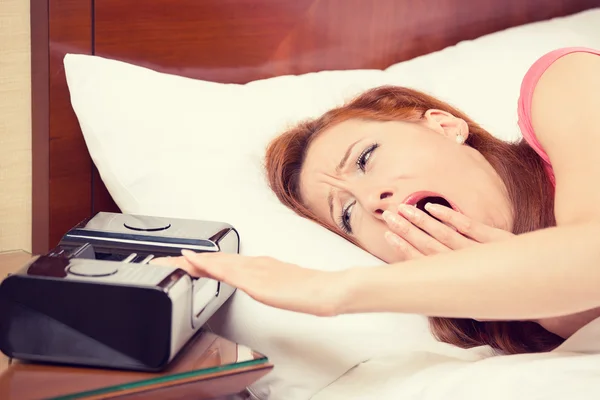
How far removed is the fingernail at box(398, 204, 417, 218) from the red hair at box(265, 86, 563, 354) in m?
0.16

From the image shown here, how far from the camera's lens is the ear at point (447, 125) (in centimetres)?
140

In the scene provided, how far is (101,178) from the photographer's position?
154cm

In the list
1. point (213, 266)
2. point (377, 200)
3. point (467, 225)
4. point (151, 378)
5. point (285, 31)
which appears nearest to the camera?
point (151, 378)

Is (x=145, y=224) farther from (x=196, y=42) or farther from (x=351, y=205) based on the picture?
(x=196, y=42)

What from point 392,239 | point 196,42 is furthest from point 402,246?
point 196,42

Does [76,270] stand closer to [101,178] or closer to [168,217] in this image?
[168,217]

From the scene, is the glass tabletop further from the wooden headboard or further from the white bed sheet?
the wooden headboard

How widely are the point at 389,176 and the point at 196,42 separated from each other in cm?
61

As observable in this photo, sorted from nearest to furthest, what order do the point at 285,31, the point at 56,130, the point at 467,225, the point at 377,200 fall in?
the point at 467,225, the point at 377,200, the point at 56,130, the point at 285,31

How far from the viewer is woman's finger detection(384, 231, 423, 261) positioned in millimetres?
1182

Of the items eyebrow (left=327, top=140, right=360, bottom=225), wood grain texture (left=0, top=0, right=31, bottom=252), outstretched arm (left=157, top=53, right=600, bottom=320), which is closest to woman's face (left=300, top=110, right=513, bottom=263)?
A: eyebrow (left=327, top=140, right=360, bottom=225)

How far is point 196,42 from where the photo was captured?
5.42 ft

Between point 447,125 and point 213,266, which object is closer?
point 213,266

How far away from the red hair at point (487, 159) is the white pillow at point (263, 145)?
0.15 feet
